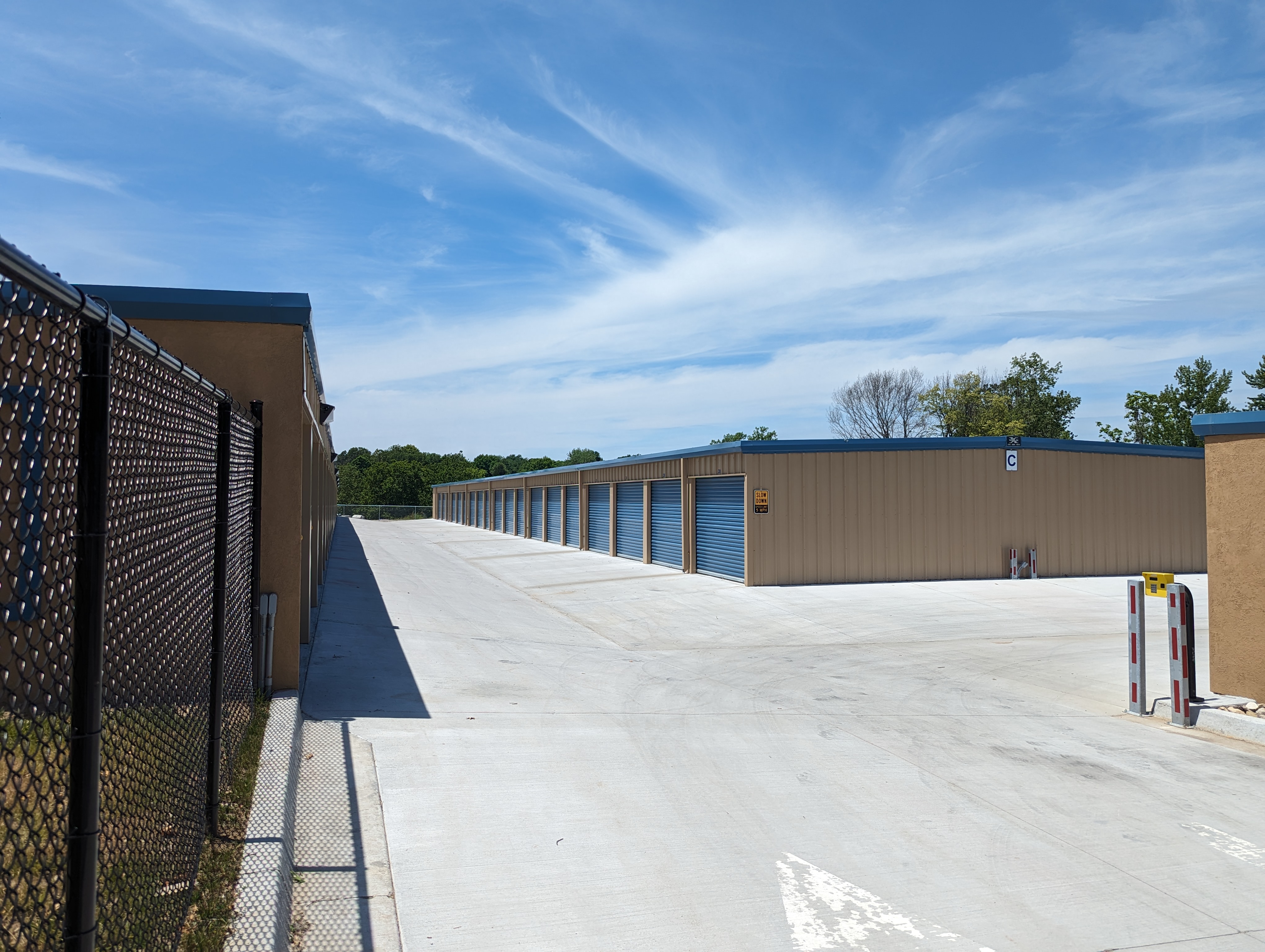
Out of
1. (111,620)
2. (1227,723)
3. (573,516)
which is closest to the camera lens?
(111,620)

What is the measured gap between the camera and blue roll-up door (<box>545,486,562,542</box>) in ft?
121

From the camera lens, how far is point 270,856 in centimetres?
441

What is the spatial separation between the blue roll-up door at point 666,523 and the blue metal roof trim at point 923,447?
835 mm

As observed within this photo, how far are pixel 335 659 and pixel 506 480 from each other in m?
38.2

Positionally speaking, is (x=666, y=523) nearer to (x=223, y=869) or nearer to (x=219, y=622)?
(x=219, y=622)

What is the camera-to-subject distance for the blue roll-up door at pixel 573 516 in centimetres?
3434

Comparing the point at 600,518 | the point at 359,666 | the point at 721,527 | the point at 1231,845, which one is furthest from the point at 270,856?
the point at 600,518

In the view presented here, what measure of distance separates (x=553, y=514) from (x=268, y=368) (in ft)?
99.1

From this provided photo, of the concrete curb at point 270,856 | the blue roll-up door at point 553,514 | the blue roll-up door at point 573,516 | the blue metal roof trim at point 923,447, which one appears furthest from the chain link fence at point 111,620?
the blue roll-up door at point 553,514

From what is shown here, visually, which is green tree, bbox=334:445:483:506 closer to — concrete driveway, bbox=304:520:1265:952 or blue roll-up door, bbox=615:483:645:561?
blue roll-up door, bbox=615:483:645:561

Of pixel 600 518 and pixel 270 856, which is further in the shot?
pixel 600 518

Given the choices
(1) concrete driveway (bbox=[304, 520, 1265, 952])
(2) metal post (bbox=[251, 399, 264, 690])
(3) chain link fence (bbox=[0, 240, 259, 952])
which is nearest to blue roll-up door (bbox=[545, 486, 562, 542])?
(1) concrete driveway (bbox=[304, 520, 1265, 952])

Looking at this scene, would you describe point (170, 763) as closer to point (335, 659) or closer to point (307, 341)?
point (335, 659)

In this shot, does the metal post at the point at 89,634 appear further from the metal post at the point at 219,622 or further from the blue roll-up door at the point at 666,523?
the blue roll-up door at the point at 666,523
